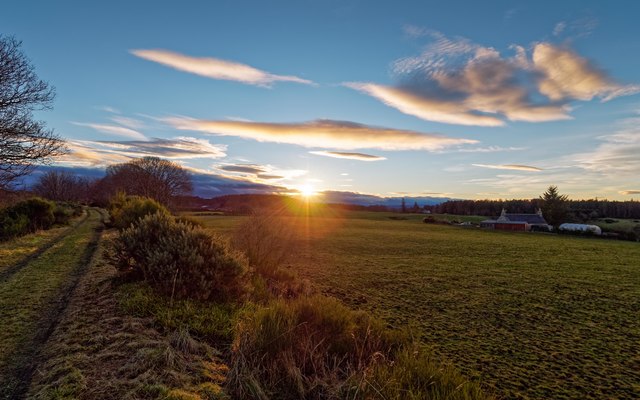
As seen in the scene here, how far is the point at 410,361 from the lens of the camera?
461cm

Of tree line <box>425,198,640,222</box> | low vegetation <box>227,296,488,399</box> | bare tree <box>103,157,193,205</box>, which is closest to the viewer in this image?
low vegetation <box>227,296,488,399</box>

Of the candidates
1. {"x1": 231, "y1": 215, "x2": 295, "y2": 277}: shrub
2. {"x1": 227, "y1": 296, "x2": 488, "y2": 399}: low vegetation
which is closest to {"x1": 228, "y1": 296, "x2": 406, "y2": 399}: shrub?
{"x1": 227, "y1": 296, "x2": 488, "y2": 399}: low vegetation

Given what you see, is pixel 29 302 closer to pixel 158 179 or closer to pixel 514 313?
pixel 514 313

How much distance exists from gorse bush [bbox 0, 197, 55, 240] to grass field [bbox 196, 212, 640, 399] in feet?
48.2

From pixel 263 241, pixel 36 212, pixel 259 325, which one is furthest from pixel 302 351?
pixel 36 212

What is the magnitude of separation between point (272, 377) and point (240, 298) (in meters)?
3.31

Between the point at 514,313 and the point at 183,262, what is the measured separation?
8360mm

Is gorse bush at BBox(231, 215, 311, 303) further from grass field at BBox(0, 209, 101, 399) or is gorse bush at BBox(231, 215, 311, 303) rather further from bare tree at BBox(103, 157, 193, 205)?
bare tree at BBox(103, 157, 193, 205)

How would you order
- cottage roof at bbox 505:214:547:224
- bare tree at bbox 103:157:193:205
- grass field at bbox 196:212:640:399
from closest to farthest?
1. grass field at bbox 196:212:640:399
2. bare tree at bbox 103:157:193:205
3. cottage roof at bbox 505:214:547:224

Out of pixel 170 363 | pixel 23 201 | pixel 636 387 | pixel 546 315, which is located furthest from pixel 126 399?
pixel 23 201

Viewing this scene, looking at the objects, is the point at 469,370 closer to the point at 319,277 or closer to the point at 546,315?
the point at 546,315

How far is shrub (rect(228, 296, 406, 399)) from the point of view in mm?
4293

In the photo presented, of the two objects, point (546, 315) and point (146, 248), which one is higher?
point (146, 248)

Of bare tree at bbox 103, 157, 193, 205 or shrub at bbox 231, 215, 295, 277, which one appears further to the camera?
bare tree at bbox 103, 157, 193, 205
